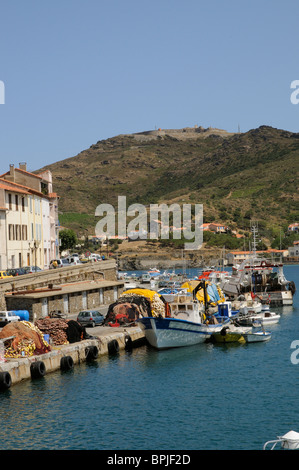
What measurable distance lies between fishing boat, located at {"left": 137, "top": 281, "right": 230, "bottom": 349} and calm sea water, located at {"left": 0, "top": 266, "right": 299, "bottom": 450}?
1.74 meters

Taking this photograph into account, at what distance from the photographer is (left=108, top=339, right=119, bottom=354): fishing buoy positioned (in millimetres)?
44844

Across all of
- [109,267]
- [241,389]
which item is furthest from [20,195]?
[241,389]

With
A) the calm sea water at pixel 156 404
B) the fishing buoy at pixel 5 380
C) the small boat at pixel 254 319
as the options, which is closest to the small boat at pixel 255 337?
the small boat at pixel 254 319

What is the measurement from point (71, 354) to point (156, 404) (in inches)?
371

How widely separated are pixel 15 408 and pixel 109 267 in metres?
46.3

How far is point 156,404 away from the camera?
32969mm

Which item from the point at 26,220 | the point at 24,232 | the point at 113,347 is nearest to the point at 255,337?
the point at 113,347

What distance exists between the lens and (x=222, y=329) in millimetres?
51719

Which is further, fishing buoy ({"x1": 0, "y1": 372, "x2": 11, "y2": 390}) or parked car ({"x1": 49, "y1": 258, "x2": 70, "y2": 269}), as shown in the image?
parked car ({"x1": 49, "y1": 258, "x2": 70, "y2": 269})

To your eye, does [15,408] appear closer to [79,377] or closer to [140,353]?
[79,377]

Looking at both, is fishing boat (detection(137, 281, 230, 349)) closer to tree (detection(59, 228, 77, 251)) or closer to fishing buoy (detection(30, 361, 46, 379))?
fishing buoy (detection(30, 361, 46, 379))

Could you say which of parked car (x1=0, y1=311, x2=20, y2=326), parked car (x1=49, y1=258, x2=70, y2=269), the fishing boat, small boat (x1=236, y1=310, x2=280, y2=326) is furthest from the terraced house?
small boat (x1=236, y1=310, x2=280, y2=326)

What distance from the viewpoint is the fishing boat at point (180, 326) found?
4712 cm

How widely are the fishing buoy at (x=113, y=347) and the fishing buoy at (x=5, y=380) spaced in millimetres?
12061
